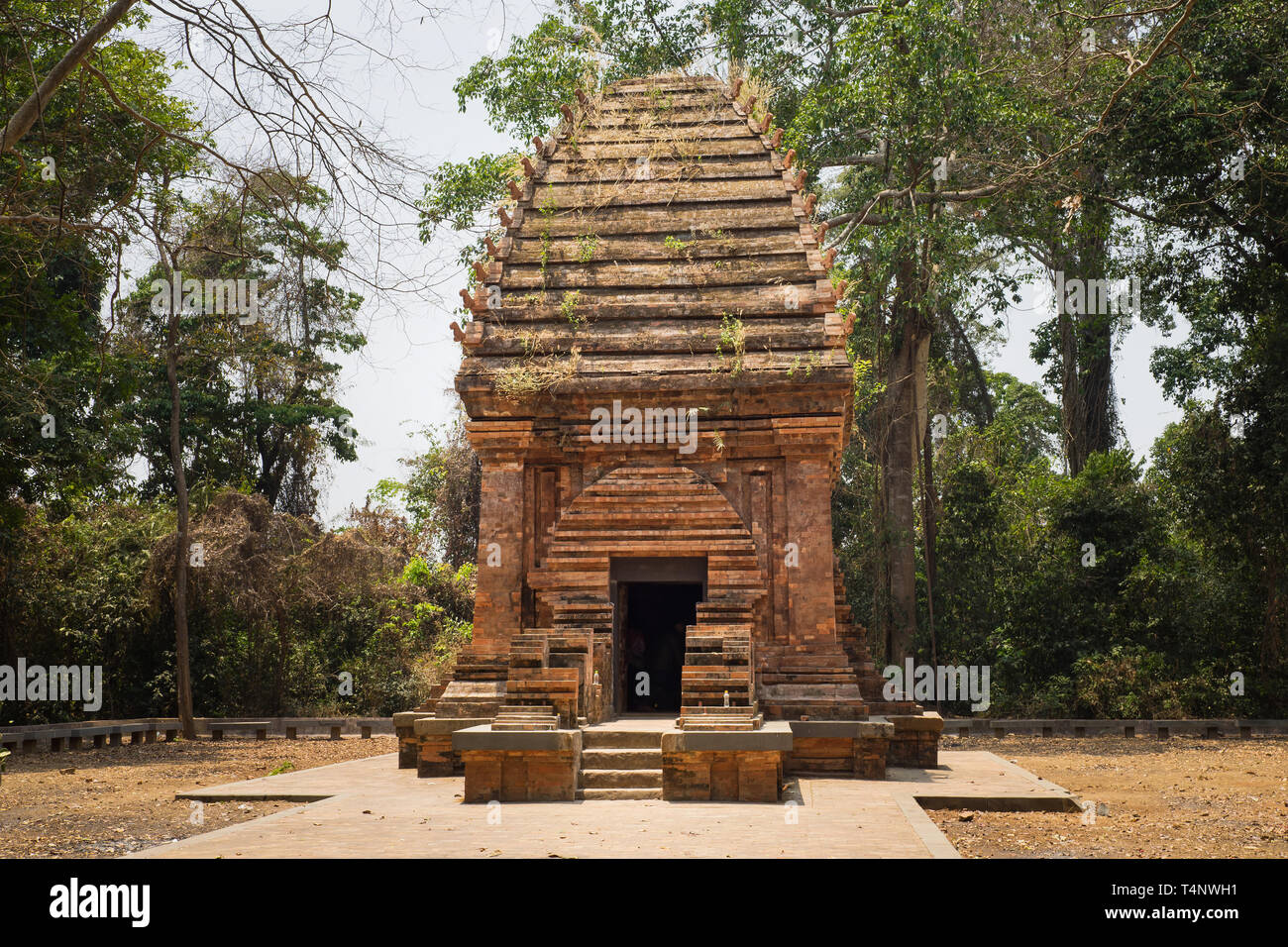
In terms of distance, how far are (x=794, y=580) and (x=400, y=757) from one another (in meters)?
4.60

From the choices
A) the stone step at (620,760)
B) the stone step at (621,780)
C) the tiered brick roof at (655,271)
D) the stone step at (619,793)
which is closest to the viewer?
the stone step at (619,793)

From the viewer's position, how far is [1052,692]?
2267cm

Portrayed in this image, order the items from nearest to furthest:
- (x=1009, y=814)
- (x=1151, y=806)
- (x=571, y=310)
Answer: (x=1009, y=814)
(x=1151, y=806)
(x=571, y=310)

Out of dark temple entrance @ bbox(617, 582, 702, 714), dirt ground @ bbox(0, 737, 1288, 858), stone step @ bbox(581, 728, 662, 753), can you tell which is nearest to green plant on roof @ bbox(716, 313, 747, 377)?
stone step @ bbox(581, 728, 662, 753)

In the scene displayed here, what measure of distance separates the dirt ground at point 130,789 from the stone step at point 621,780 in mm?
2541

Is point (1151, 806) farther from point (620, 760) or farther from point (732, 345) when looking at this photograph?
point (732, 345)

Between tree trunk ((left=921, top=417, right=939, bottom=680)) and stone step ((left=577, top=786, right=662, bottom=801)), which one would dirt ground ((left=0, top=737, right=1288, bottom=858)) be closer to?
stone step ((left=577, top=786, right=662, bottom=801))

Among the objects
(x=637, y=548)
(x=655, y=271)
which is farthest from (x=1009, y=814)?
(x=655, y=271)

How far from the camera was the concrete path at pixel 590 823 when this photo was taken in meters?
6.68

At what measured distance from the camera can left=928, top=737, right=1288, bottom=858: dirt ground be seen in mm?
7891

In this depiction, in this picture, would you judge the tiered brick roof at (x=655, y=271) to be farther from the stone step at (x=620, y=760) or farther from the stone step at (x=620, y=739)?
the stone step at (x=620, y=760)

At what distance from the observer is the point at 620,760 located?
972cm

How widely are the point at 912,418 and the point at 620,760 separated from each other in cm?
1719

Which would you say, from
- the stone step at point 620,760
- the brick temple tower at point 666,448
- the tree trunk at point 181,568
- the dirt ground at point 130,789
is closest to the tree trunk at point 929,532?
the brick temple tower at point 666,448
